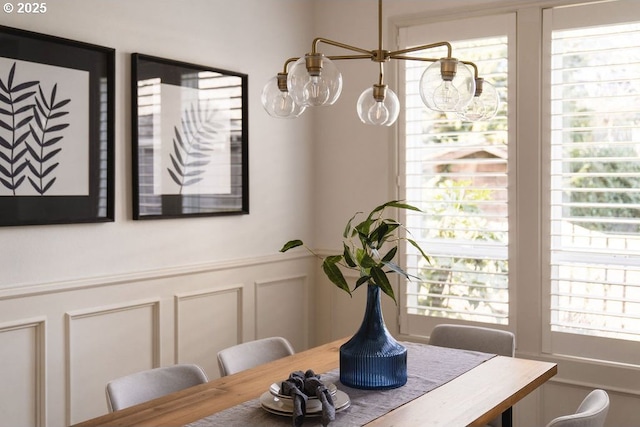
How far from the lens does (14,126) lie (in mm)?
2826

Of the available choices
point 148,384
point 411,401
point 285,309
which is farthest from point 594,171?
point 148,384

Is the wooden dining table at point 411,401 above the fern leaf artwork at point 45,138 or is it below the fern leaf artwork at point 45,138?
below

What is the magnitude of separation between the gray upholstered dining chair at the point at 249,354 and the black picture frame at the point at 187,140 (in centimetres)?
87

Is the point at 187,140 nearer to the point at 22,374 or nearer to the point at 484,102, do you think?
the point at 22,374

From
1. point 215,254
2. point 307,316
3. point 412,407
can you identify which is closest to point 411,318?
point 307,316

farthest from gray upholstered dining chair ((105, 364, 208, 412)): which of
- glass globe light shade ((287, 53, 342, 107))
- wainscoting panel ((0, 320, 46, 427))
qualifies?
glass globe light shade ((287, 53, 342, 107))

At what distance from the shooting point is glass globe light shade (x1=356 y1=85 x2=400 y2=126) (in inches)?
96.2

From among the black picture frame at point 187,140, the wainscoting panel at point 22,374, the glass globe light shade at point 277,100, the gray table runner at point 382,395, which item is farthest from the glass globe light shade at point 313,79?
the wainscoting panel at point 22,374

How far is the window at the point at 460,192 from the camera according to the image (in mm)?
3783

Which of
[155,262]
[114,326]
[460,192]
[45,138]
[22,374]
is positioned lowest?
[22,374]

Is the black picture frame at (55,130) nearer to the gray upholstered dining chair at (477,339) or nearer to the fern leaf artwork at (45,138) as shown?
the fern leaf artwork at (45,138)

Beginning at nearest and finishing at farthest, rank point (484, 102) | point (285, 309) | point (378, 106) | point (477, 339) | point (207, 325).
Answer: point (484, 102) < point (378, 106) < point (477, 339) < point (207, 325) < point (285, 309)

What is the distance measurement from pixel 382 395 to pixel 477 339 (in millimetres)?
1018

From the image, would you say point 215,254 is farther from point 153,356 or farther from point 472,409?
point 472,409
